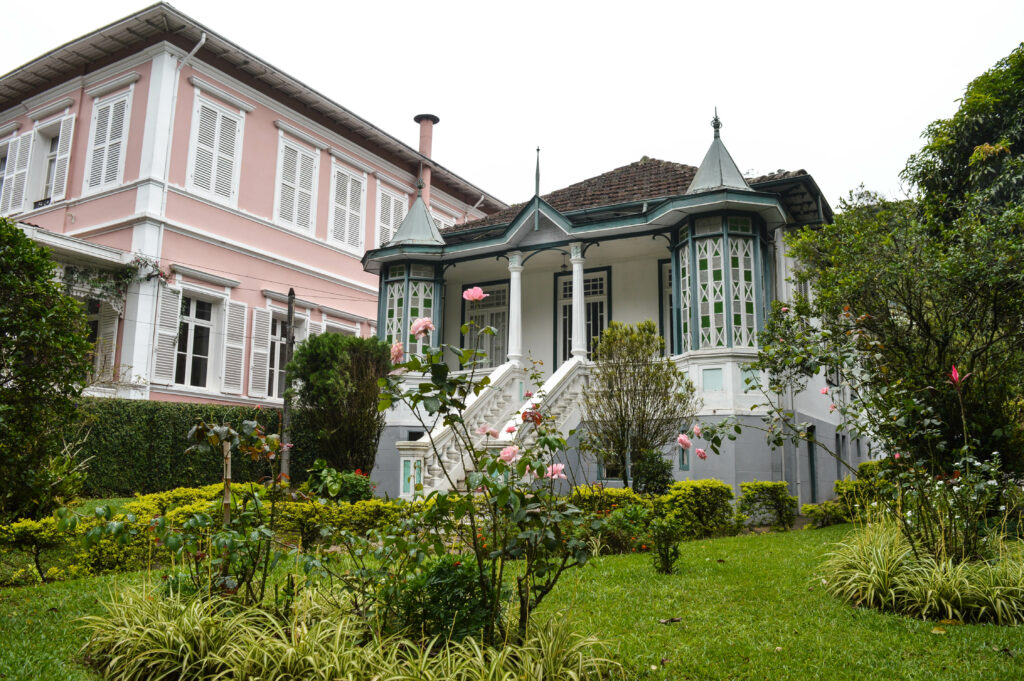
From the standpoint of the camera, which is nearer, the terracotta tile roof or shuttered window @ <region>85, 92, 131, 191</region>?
the terracotta tile roof

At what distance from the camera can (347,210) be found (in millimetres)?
22766

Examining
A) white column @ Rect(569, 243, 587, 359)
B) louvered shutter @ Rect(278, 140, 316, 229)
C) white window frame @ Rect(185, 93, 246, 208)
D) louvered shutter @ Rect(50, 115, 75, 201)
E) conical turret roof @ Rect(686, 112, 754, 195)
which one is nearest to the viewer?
conical turret roof @ Rect(686, 112, 754, 195)

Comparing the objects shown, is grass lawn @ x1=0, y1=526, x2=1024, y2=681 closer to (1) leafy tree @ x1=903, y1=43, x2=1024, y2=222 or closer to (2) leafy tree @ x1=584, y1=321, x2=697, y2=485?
(2) leafy tree @ x1=584, y1=321, x2=697, y2=485

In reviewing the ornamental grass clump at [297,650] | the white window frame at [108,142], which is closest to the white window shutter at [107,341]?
the white window frame at [108,142]

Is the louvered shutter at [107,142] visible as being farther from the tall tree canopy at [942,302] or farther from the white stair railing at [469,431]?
the tall tree canopy at [942,302]

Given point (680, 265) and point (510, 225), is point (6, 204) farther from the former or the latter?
point (680, 265)

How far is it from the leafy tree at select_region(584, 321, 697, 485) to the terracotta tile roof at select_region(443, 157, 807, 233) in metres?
4.68

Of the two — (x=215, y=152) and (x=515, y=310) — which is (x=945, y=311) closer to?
(x=515, y=310)

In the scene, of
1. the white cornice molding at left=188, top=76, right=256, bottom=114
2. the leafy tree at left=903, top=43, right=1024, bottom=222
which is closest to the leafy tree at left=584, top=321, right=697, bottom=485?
the leafy tree at left=903, top=43, right=1024, bottom=222

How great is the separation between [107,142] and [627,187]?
13.3 metres

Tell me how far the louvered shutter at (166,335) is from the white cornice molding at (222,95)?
5531 mm

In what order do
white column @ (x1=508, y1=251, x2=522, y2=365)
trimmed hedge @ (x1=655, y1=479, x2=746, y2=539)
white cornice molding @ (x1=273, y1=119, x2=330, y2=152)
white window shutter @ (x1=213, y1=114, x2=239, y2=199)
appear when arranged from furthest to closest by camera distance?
1. white cornice molding @ (x1=273, y1=119, x2=330, y2=152)
2. white window shutter @ (x1=213, y1=114, x2=239, y2=199)
3. white column @ (x1=508, y1=251, x2=522, y2=365)
4. trimmed hedge @ (x1=655, y1=479, x2=746, y2=539)

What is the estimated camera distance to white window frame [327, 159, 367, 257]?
2214 cm

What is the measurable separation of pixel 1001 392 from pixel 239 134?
1828 cm
